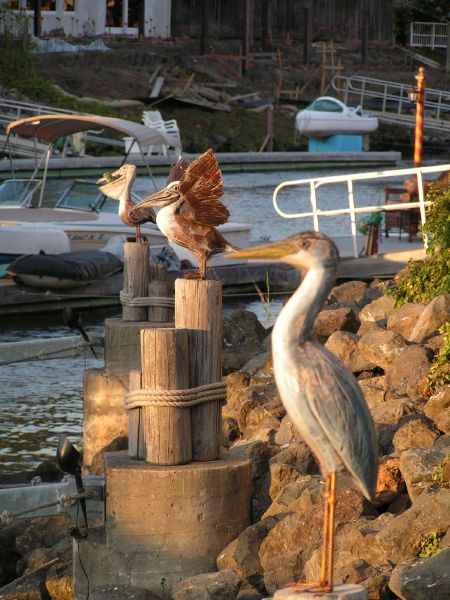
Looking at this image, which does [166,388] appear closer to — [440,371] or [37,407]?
[440,371]

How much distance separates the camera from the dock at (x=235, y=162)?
35.2 metres

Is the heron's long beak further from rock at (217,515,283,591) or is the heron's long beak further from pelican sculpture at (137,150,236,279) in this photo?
rock at (217,515,283,591)

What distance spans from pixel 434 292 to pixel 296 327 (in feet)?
21.8

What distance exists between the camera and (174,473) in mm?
6883

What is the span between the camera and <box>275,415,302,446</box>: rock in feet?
27.9

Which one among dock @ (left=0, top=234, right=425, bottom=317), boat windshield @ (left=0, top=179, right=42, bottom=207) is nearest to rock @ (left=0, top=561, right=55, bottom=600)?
dock @ (left=0, top=234, right=425, bottom=317)

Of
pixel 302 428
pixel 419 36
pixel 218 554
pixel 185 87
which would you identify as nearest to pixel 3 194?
pixel 218 554

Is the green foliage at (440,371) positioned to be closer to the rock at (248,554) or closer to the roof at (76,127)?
the rock at (248,554)

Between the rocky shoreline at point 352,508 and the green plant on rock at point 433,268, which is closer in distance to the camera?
the rocky shoreline at point 352,508

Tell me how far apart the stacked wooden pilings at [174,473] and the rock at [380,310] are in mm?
4464

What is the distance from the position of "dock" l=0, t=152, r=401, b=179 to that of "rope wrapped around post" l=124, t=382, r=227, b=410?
956 inches

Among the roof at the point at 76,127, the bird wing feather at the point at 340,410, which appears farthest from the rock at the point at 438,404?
the roof at the point at 76,127

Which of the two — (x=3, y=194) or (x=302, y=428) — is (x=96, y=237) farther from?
(x=302, y=428)

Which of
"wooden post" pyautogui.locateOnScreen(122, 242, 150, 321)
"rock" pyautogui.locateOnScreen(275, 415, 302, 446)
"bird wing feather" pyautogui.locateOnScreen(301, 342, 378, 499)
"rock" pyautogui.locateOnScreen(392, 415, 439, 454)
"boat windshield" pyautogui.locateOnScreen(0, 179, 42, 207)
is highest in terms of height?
"bird wing feather" pyautogui.locateOnScreen(301, 342, 378, 499)
